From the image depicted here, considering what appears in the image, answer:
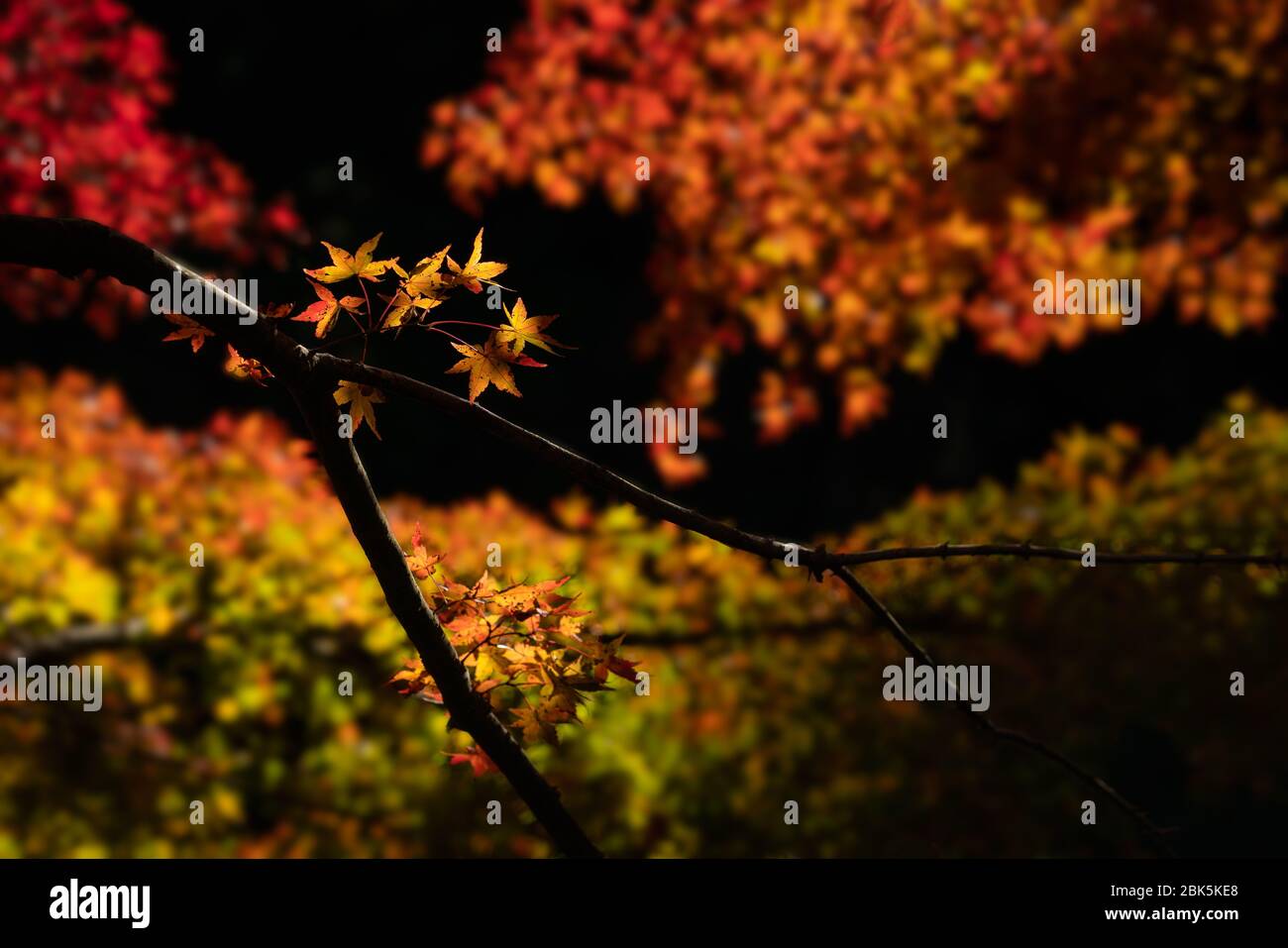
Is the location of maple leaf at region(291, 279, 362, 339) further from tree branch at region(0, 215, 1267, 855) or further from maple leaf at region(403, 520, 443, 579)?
maple leaf at region(403, 520, 443, 579)

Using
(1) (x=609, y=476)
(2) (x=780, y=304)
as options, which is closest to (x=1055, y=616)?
(2) (x=780, y=304)

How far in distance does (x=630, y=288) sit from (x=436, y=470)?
107 inches

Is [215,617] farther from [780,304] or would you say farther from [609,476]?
[780,304]

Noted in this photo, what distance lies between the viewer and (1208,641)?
5.85 metres

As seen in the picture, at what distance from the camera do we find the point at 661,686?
5.46 metres

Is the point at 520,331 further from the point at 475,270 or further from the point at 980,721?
the point at 980,721

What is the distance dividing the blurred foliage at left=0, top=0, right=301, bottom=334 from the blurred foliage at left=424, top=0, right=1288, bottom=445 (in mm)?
1996

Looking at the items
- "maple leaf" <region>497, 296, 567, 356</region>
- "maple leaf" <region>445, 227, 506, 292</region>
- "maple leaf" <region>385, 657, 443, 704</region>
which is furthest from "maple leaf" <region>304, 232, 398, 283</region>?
"maple leaf" <region>385, 657, 443, 704</region>

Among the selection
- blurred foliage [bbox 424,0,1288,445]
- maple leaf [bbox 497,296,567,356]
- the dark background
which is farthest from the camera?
the dark background

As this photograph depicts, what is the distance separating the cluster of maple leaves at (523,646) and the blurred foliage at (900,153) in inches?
244

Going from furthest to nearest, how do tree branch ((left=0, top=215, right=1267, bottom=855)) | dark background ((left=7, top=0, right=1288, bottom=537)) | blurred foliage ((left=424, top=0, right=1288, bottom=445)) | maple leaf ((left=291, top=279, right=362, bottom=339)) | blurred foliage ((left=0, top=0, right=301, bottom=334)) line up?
1. dark background ((left=7, top=0, right=1288, bottom=537))
2. blurred foliage ((left=424, top=0, right=1288, bottom=445))
3. blurred foliage ((left=0, top=0, right=301, bottom=334))
4. maple leaf ((left=291, top=279, right=362, bottom=339))
5. tree branch ((left=0, top=215, right=1267, bottom=855))

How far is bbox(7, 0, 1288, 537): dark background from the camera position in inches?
420

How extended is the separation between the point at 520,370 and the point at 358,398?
26.6 feet

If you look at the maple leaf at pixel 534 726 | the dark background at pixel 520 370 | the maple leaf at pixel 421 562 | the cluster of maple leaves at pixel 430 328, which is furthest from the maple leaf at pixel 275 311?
the dark background at pixel 520 370
